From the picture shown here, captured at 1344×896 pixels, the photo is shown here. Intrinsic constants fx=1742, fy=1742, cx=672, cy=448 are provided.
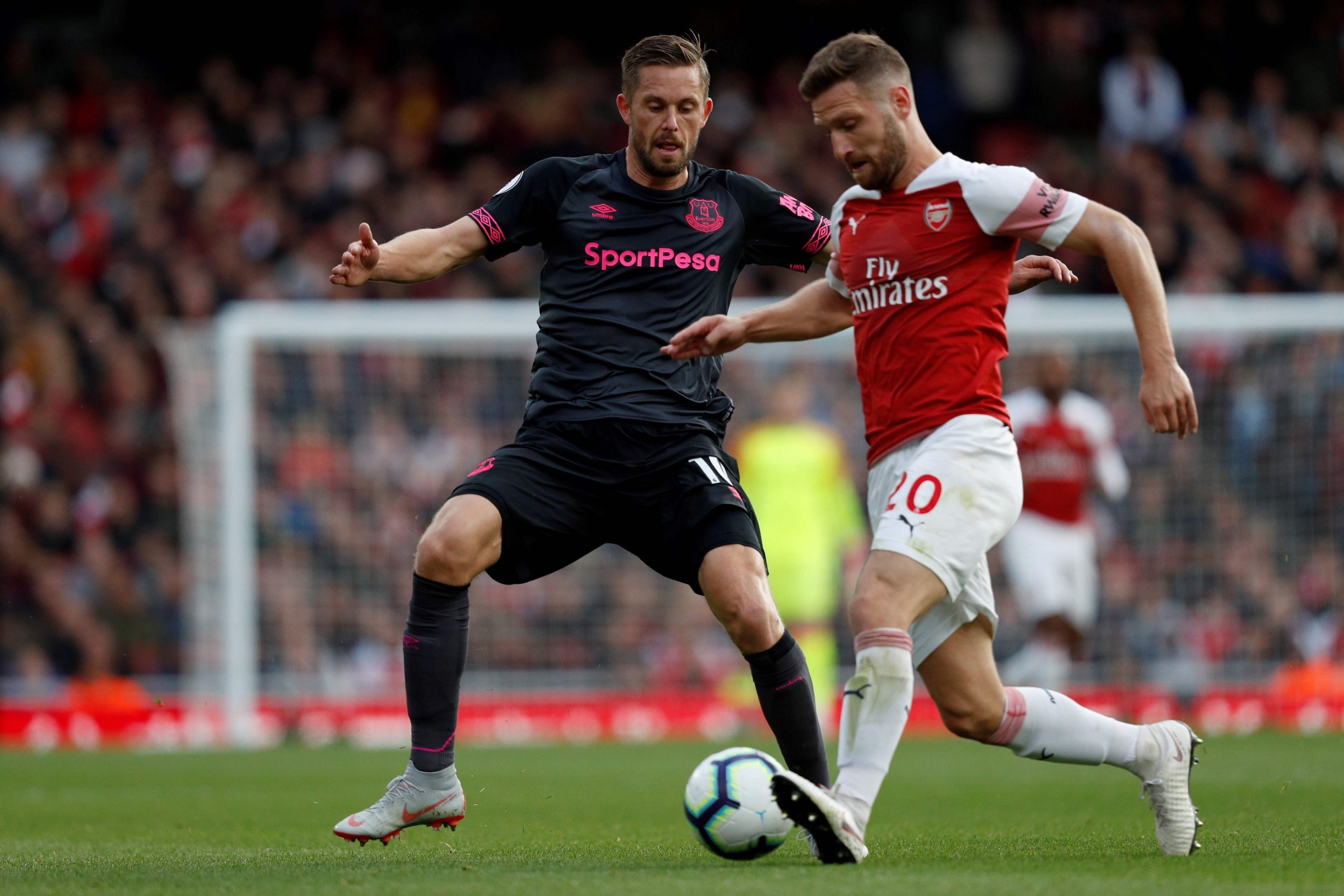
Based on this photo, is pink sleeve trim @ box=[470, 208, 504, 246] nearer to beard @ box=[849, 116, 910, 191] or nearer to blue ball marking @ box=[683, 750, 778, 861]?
beard @ box=[849, 116, 910, 191]

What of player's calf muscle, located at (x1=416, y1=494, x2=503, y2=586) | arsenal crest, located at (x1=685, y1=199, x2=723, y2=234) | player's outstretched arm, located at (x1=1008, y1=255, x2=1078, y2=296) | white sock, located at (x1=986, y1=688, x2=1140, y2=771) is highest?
arsenal crest, located at (x1=685, y1=199, x2=723, y2=234)

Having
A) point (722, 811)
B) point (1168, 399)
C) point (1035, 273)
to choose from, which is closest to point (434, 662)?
point (722, 811)

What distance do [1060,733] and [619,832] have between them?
1787 mm

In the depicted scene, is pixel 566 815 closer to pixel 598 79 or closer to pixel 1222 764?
pixel 1222 764

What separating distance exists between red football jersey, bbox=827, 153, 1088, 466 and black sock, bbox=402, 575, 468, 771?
1389mm

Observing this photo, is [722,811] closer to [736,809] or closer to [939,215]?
[736,809]

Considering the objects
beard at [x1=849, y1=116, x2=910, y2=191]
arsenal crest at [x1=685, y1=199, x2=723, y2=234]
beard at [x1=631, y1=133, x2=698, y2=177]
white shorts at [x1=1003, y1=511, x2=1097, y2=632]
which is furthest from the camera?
white shorts at [x1=1003, y1=511, x2=1097, y2=632]

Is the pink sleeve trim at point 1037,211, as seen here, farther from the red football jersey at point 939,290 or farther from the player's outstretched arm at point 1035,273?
the player's outstretched arm at point 1035,273

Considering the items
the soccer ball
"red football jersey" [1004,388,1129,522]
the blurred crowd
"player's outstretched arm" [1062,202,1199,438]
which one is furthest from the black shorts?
the blurred crowd

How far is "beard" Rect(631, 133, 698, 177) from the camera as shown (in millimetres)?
5367

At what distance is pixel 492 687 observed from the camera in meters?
13.3

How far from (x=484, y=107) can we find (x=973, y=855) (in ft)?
47.8

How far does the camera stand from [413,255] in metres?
5.31

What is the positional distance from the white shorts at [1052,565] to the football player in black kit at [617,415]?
581 centimetres
